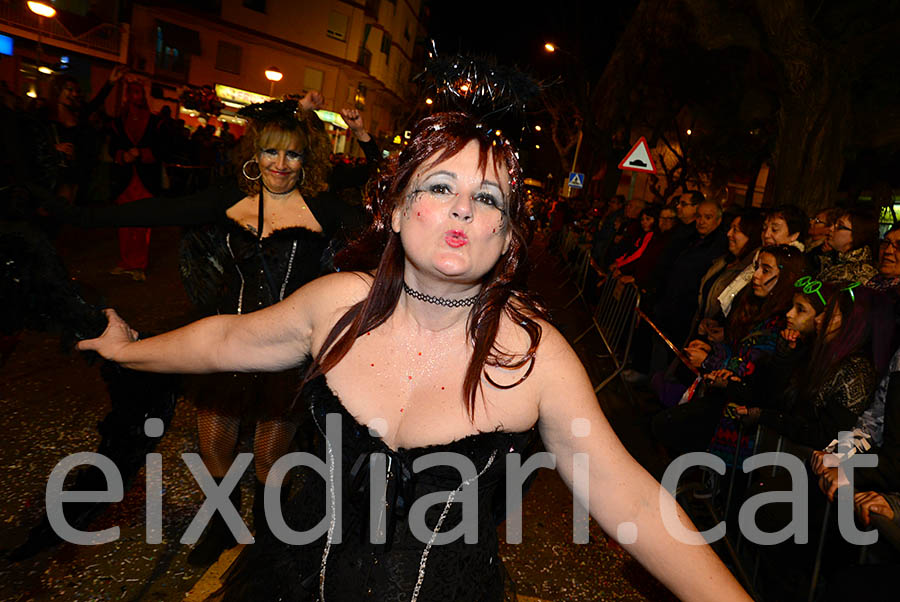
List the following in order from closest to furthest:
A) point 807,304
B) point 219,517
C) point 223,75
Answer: point 219,517 → point 807,304 → point 223,75

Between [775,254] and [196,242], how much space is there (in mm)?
4156

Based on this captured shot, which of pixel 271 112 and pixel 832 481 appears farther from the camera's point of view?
pixel 271 112

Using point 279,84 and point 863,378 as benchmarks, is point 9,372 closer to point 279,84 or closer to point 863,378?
point 863,378

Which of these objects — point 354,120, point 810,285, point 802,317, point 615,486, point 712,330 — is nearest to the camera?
point 615,486

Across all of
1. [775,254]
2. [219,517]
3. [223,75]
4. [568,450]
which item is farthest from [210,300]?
[223,75]

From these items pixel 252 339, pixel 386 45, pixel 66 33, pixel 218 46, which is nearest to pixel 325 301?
pixel 252 339

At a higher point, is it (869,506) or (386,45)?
(386,45)

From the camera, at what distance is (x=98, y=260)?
8.38 m

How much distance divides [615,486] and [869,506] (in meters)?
1.90

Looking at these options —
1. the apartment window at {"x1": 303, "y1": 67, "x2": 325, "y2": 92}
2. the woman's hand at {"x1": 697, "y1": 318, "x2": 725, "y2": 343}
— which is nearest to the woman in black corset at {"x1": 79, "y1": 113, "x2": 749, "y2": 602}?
the woman's hand at {"x1": 697, "y1": 318, "x2": 725, "y2": 343}

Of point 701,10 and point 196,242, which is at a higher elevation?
point 701,10

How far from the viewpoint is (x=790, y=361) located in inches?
153

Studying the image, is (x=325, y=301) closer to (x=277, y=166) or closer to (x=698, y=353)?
(x=277, y=166)

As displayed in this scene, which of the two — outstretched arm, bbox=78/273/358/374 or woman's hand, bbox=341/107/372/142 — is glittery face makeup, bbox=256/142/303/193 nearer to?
woman's hand, bbox=341/107/372/142
